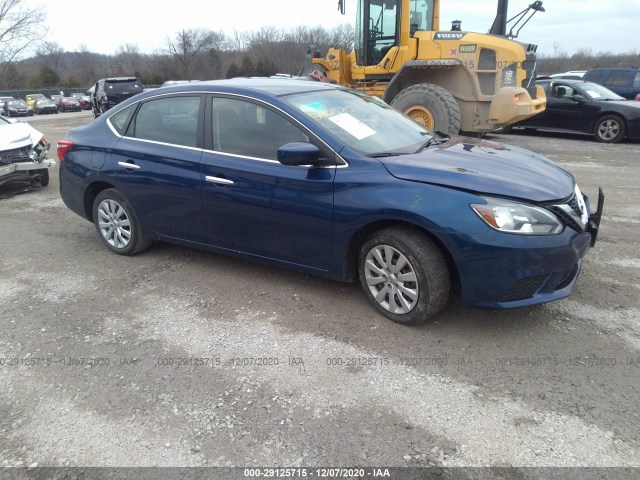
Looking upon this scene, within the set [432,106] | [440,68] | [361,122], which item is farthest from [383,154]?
[440,68]

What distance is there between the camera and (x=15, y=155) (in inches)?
A: 294

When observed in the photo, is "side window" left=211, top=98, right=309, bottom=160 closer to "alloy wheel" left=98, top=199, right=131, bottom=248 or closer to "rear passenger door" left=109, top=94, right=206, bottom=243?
"rear passenger door" left=109, top=94, right=206, bottom=243

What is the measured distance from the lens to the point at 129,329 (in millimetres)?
3600

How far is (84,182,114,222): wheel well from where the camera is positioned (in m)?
4.91

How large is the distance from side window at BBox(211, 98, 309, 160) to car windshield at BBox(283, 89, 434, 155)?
188 millimetres

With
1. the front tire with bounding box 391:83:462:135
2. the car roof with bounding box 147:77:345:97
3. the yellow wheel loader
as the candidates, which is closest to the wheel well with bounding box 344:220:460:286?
the car roof with bounding box 147:77:345:97

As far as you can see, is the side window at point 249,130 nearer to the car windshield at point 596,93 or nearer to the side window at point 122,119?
the side window at point 122,119

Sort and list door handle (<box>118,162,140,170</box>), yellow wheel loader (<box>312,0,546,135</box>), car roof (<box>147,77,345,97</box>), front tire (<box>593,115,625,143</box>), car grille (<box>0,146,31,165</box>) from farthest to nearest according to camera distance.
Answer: front tire (<box>593,115,625,143</box>)
yellow wheel loader (<box>312,0,546,135</box>)
car grille (<box>0,146,31,165</box>)
door handle (<box>118,162,140,170</box>)
car roof (<box>147,77,345,97</box>)

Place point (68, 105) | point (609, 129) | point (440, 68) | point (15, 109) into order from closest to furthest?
point (440, 68) < point (609, 129) < point (15, 109) < point (68, 105)

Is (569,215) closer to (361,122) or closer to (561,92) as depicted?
(361,122)

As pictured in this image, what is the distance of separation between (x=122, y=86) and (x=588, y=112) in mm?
17274

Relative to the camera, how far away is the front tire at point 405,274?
3.25 m

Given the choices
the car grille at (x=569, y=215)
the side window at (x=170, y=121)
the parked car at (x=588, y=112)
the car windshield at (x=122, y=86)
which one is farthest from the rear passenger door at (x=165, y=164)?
the car windshield at (x=122, y=86)

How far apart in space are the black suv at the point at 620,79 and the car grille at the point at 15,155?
15.1 m
